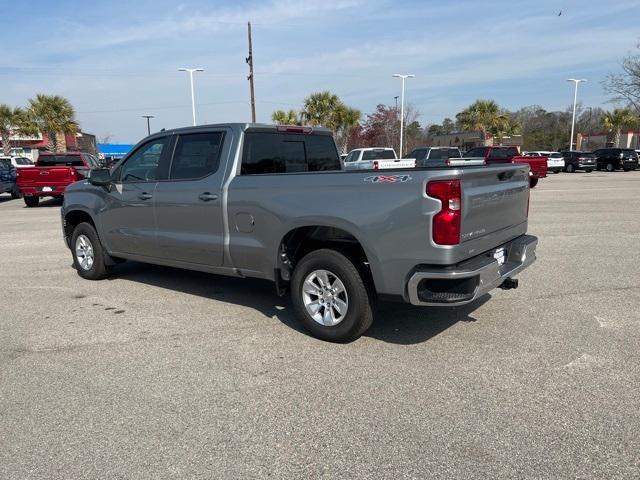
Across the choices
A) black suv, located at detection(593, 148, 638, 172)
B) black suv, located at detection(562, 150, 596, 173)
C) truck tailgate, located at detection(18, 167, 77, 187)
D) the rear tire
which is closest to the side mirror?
truck tailgate, located at detection(18, 167, 77, 187)

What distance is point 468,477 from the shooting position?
2.71m

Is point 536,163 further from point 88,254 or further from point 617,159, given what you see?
point 88,254

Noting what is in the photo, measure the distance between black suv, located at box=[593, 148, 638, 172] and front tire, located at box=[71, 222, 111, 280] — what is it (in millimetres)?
→ 40855

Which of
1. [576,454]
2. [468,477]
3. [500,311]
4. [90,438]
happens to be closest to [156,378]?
[90,438]

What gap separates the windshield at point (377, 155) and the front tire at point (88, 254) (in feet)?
57.4

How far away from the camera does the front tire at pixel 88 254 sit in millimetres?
6879

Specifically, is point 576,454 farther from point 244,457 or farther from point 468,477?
point 244,457

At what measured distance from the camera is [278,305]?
5.72m

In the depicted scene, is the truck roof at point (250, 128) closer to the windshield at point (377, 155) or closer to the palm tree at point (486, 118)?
the windshield at point (377, 155)

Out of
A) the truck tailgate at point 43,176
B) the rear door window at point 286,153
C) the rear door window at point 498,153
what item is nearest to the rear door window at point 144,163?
the rear door window at point 286,153

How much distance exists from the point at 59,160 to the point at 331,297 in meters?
16.4

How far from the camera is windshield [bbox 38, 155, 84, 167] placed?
57.7ft

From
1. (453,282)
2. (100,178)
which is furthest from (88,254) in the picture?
(453,282)

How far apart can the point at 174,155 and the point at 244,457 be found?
3.77m
